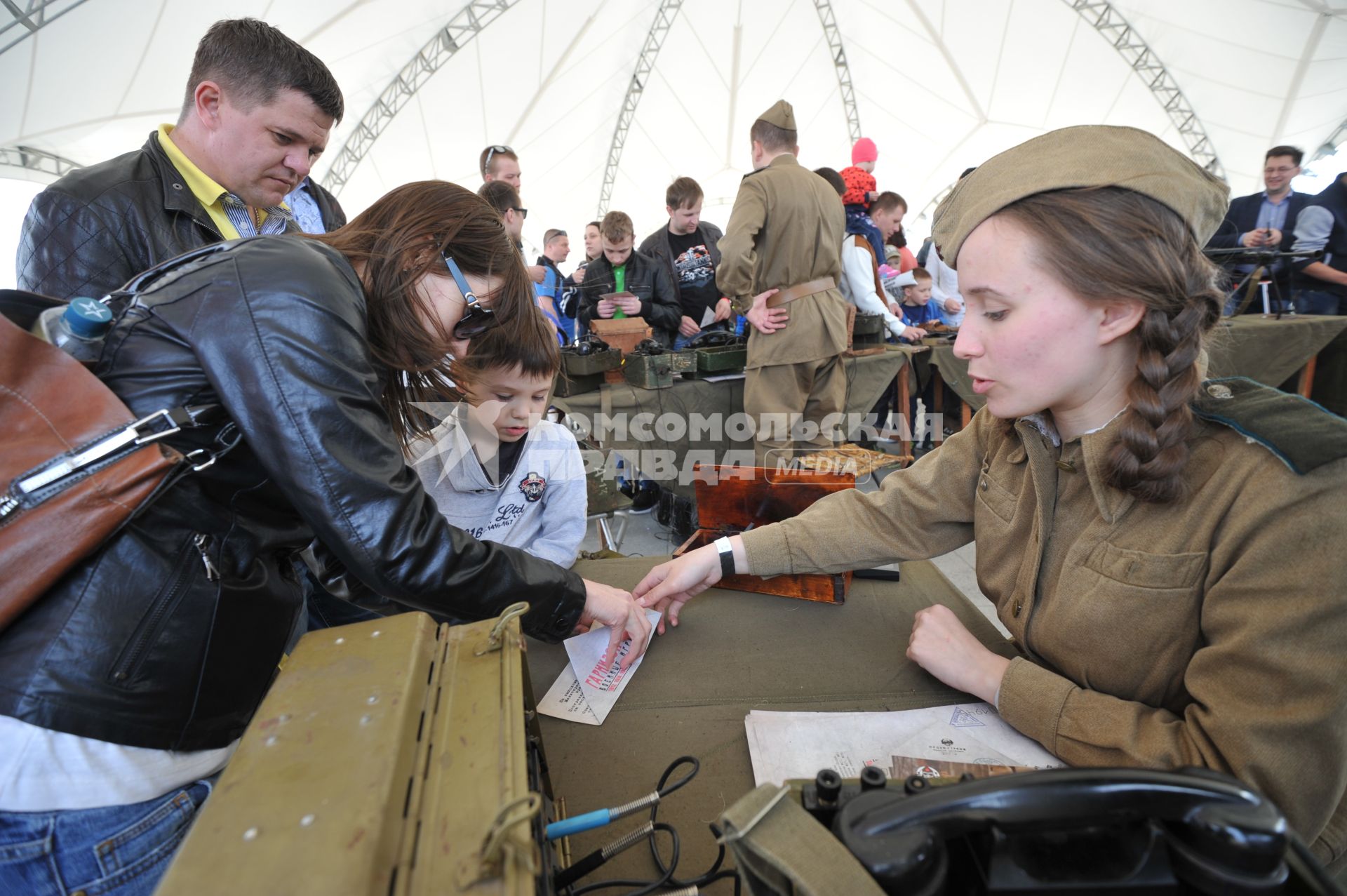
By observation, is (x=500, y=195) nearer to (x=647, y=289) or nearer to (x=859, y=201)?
(x=647, y=289)

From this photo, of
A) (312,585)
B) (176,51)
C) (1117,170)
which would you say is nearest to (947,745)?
(1117,170)

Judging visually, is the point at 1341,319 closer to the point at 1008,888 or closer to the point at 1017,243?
the point at 1017,243

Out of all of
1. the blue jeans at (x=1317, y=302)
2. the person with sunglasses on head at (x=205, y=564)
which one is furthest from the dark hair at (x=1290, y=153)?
the person with sunglasses on head at (x=205, y=564)

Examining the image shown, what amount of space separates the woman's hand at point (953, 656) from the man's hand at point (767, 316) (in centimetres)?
298

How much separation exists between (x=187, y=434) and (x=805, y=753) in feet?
3.24

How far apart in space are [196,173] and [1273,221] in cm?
753

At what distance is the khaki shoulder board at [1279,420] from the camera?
2.51ft

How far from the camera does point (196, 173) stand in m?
1.88

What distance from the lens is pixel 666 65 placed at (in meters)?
15.6

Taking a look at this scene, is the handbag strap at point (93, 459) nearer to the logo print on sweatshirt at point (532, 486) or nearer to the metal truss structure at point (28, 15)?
the logo print on sweatshirt at point (532, 486)

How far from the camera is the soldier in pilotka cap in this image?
3848 millimetres

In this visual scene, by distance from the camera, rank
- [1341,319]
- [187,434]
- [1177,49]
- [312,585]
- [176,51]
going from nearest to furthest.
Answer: [187,434], [312,585], [1341,319], [176,51], [1177,49]

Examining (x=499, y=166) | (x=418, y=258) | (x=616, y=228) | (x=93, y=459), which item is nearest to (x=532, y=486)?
(x=418, y=258)

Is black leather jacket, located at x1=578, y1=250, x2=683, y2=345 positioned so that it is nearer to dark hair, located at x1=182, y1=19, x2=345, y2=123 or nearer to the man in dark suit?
dark hair, located at x1=182, y1=19, x2=345, y2=123
